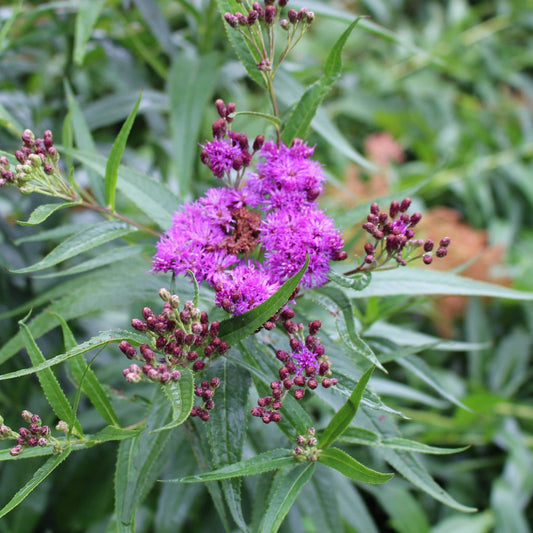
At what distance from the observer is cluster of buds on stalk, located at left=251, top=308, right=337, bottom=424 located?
731mm

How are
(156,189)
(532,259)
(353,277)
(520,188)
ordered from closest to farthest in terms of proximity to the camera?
(353,277), (156,189), (532,259), (520,188)

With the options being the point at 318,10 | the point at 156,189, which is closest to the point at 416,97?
the point at 318,10

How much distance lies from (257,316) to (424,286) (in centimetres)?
35

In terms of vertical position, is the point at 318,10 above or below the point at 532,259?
above

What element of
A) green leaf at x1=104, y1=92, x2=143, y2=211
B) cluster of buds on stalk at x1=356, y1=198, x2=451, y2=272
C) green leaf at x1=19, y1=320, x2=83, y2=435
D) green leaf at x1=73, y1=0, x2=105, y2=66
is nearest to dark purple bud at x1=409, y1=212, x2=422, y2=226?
cluster of buds on stalk at x1=356, y1=198, x2=451, y2=272

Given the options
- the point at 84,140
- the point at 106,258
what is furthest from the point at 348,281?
the point at 84,140

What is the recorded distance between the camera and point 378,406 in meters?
0.71

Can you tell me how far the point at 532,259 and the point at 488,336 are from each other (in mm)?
398

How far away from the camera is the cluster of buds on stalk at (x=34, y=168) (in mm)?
778

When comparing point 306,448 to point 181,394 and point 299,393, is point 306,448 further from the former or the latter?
point 181,394

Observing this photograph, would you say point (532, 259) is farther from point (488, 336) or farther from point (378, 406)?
point (378, 406)

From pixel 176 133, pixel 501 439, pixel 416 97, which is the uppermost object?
pixel 416 97

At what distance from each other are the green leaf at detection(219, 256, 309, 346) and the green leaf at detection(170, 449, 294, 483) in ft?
0.50

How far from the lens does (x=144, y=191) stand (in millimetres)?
970
